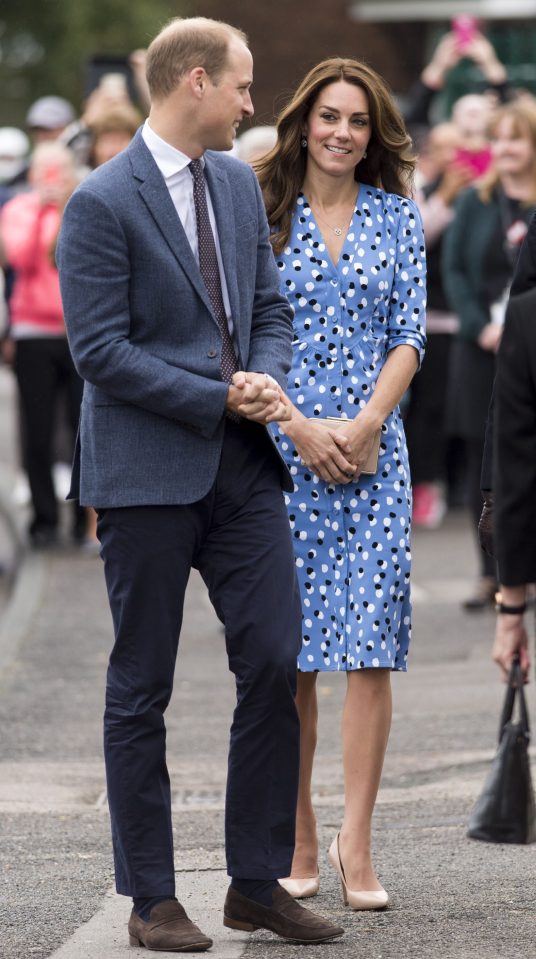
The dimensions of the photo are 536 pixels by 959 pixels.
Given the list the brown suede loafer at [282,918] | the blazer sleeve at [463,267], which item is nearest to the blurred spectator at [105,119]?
the blazer sleeve at [463,267]

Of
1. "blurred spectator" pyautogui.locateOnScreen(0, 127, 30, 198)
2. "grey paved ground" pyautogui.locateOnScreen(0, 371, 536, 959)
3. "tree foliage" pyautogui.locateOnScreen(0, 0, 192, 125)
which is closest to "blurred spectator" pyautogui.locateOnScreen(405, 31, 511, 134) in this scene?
"blurred spectator" pyautogui.locateOnScreen(0, 127, 30, 198)

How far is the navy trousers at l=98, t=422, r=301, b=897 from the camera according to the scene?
15.7 feet

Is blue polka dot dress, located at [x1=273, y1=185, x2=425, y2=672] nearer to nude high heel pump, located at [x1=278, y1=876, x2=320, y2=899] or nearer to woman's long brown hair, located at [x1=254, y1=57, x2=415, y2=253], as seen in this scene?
woman's long brown hair, located at [x1=254, y1=57, x2=415, y2=253]

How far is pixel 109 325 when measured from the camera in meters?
4.69

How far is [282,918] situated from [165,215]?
65.8 inches

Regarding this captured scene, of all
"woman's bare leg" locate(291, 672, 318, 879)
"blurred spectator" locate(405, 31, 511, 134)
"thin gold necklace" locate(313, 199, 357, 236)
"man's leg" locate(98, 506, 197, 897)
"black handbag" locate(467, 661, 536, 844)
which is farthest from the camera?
"blurred spectator" locate(405, 31, 511, 134)

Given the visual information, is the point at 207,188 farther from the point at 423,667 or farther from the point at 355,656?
the point at 423,667

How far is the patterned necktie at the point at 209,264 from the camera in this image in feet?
15.9

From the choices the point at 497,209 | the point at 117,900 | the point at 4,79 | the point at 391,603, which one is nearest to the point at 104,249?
the point at 391,603

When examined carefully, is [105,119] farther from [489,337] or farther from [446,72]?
[446,72]

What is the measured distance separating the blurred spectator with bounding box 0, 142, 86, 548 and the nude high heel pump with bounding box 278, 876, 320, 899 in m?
7.27

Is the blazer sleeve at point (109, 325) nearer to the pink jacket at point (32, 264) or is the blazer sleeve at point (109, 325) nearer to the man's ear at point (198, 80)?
the man's ear at point (198, 80)

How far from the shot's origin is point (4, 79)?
172 ft

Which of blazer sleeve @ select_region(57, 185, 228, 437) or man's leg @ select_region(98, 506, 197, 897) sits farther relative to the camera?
man's leg @ select_region(98, 506, 197, 897)
